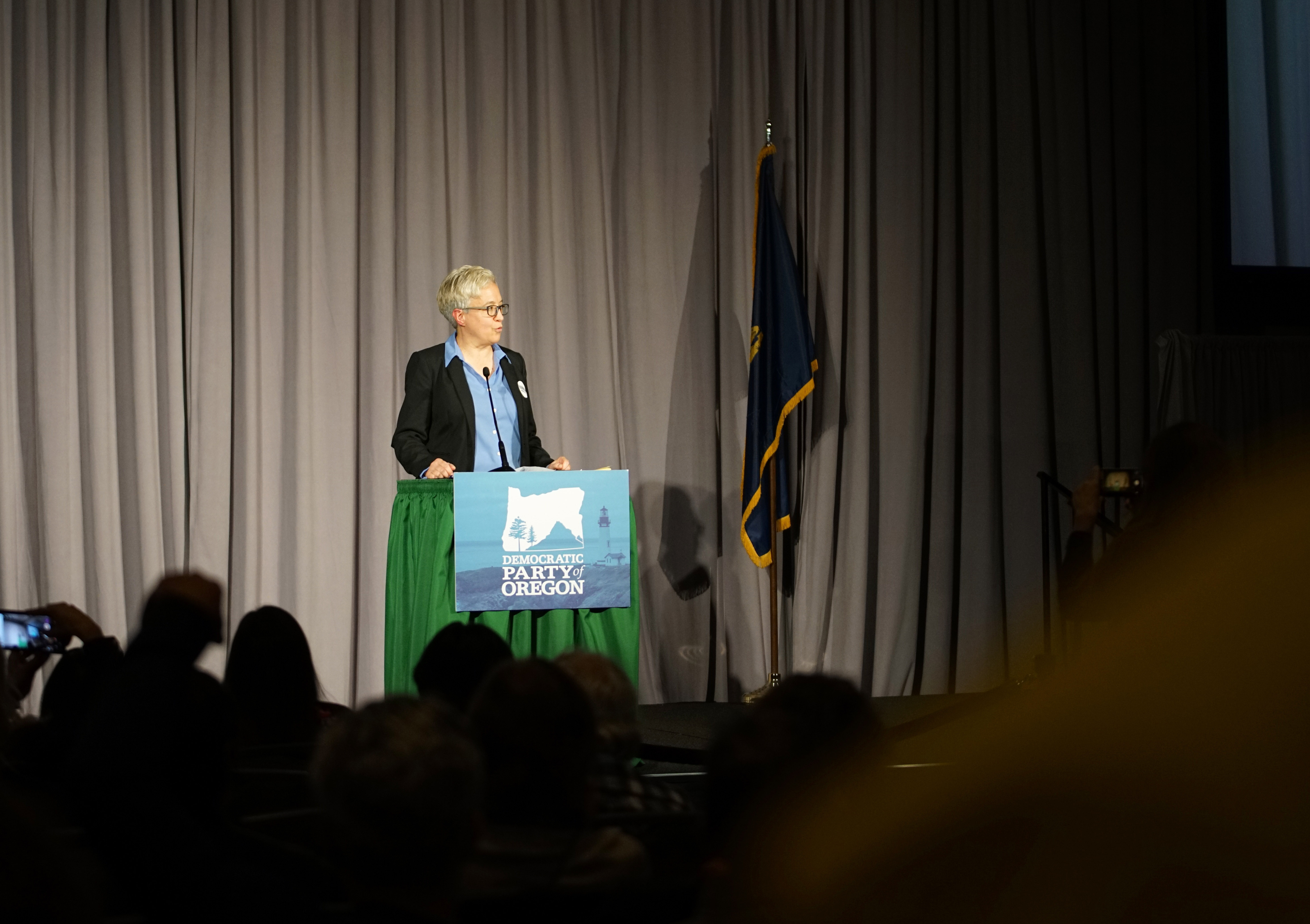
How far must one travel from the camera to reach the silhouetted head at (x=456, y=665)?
7.73ft

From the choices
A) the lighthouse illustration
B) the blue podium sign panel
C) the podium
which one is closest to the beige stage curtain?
the podium

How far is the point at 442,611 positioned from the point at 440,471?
45 cm

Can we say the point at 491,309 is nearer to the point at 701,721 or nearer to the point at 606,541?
the point at 606,541

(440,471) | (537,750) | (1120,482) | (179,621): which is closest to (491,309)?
(440,471)

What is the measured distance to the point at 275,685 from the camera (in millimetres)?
2406

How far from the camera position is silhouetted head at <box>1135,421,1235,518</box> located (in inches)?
111

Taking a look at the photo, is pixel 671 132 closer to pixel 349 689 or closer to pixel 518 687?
pixel 349 689

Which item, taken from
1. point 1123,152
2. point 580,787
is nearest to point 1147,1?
point 1123,152

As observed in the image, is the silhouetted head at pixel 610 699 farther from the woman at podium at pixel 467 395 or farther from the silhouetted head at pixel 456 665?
the woman at podium at pixel 467 395

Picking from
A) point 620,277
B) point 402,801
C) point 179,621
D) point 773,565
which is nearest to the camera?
point 402,801

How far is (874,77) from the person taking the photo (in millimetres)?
6633

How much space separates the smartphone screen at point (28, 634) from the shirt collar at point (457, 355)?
2337mm

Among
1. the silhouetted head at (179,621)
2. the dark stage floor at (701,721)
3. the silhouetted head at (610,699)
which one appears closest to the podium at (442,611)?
the dark stage floor at (701,721)

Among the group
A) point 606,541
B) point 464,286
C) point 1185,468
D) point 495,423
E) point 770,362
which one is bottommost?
point 606,541
